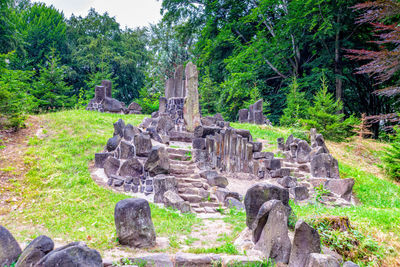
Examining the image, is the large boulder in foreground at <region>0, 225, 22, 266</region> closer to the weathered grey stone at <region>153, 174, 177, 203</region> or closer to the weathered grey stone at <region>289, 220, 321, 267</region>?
the weathered grey stone at <region>289, 220, 321, 267</region>

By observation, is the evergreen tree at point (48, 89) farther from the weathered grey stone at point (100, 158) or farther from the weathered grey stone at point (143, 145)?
the weathered grey stone at point (143, 145)

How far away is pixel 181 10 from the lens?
22.8 metres

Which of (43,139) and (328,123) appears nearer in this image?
(43,139)

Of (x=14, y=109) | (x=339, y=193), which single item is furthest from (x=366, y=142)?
(x=14, y=109)

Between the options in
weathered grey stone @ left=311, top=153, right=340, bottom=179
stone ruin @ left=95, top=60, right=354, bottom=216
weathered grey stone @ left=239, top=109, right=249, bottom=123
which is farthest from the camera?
weathered grey stone @ left=239, top=109, right=249, bottom=123

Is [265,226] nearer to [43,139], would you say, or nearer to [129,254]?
[129,254]

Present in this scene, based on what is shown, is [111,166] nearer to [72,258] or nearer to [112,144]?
[112,144]

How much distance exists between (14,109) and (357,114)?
1916 cm

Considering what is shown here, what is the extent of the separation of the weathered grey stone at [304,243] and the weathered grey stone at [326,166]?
A: 576 cm

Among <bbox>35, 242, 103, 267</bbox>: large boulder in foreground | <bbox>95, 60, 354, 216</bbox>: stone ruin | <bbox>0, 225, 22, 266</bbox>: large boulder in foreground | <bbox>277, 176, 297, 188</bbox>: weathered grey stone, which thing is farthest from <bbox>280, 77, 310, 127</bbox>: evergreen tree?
<bbox>0, 225, 22, 266</bbox>: large boulder in foreground

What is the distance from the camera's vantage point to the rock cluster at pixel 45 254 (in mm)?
2740

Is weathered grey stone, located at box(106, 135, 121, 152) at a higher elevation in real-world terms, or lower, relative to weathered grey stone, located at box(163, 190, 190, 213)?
higher

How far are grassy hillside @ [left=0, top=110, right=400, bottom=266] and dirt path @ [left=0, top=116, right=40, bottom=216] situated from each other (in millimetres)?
85

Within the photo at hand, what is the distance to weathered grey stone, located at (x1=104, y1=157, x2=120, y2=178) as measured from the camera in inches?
296
